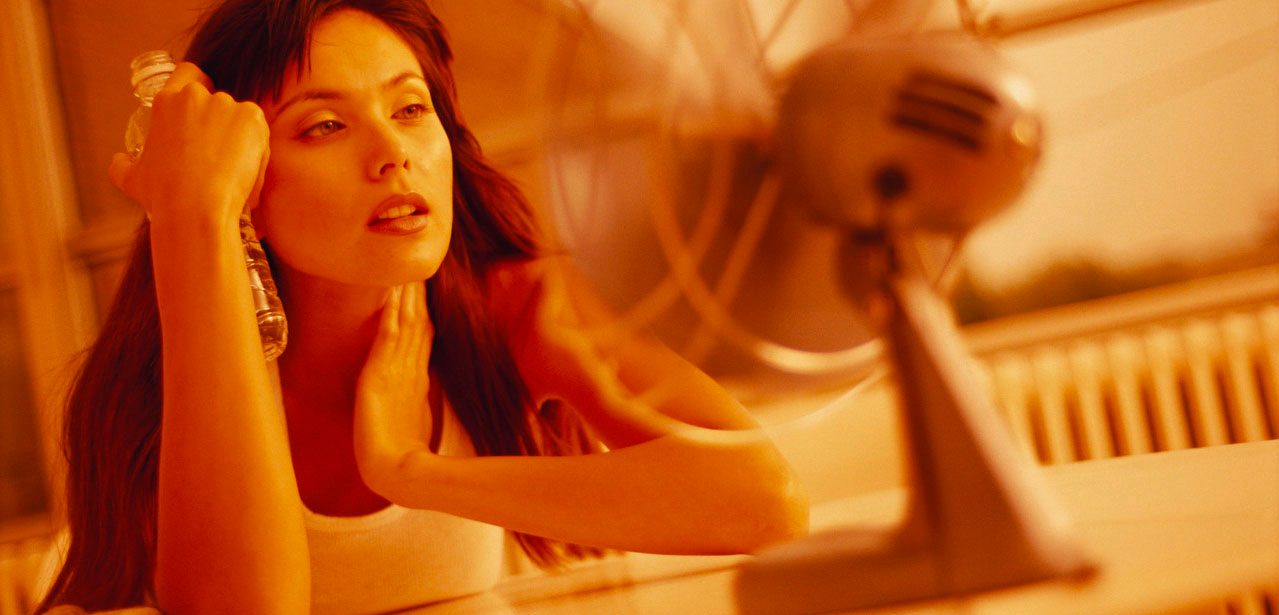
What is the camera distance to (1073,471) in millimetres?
972

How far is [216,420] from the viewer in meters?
0.93

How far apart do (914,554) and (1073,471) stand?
49 centimetres

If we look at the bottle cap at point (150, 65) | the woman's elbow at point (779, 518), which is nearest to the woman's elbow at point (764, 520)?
the woman's elbow at point (779, 518)

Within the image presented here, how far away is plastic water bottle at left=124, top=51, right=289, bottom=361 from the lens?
984 millimetres

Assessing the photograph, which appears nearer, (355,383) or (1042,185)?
(355,383)

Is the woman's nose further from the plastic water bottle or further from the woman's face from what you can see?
the plastic water bottle

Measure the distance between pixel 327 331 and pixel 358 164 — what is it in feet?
0.58

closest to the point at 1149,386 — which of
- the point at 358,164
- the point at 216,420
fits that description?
the point at 358,164

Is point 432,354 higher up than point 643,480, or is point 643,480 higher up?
point 432,354

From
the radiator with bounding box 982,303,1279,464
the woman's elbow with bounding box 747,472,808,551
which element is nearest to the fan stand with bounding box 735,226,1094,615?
the woman's elbow with bounding box 747,472,808,551

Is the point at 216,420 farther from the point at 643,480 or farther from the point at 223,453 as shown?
the point at 643,480

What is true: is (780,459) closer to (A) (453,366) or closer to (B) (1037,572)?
(A) (453,366)

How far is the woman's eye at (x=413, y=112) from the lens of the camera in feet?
3.35

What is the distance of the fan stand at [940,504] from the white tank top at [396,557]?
1.74 ft
